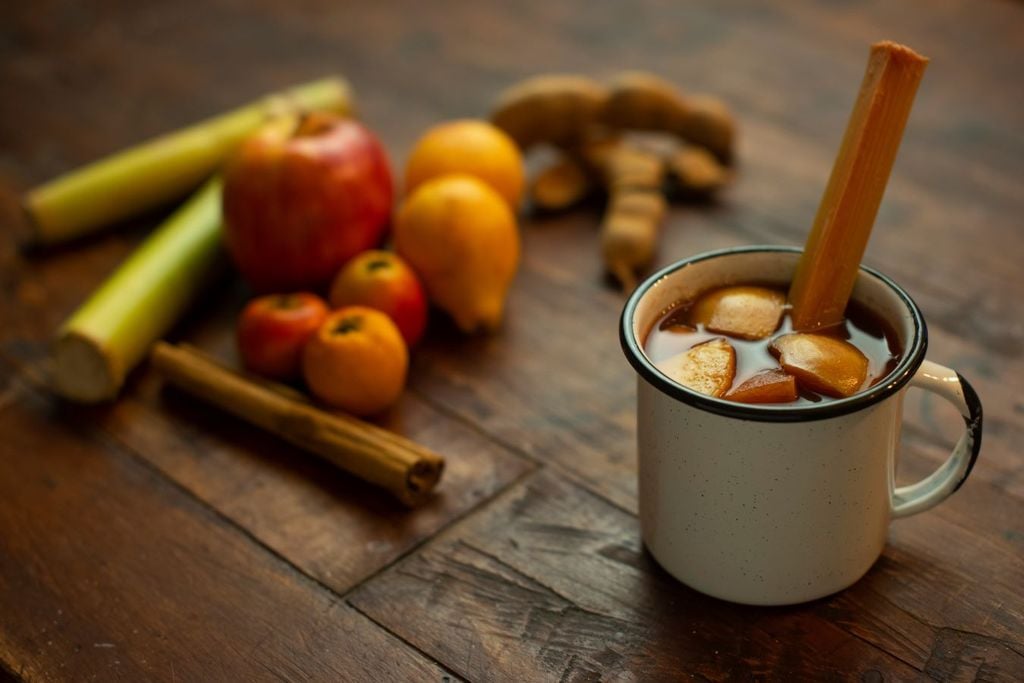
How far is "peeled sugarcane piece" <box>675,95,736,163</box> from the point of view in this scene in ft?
3.87

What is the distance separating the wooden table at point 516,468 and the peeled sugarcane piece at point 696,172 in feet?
0.07

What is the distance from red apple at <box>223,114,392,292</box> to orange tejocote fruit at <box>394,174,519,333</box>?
62 millimetres

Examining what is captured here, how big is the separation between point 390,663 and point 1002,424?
0.47 metres

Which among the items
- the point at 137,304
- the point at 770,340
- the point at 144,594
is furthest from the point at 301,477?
the point at 770,340

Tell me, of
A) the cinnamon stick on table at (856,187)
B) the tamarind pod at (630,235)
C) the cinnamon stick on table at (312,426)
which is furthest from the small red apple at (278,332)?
the cinnamon stick on table at (856,187)

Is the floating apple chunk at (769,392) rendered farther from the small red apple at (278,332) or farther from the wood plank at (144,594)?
the small red apple at (278,332)

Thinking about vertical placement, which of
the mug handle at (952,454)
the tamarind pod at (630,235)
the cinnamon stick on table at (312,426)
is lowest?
the cinnamon stick on table at (312,426)

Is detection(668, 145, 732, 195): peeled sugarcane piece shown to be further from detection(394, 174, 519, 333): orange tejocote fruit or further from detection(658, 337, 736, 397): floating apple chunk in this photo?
detection(658, 337, 736, 397): floating apple chunk

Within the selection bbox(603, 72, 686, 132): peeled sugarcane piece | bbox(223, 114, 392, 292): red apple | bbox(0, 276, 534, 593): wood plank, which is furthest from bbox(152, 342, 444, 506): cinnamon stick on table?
bbox(603, 72, 686, 132): peeled sugarcane piece

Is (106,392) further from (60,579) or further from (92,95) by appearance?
(92,95)

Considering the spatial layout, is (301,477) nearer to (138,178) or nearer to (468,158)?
(468,158)

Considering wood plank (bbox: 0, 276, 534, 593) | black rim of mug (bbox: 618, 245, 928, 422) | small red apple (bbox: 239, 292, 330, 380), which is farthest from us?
small red apple (bbox: 239, 292, 330, 380)

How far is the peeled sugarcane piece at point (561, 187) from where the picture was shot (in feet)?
3.79

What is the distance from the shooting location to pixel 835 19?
1463 mm
